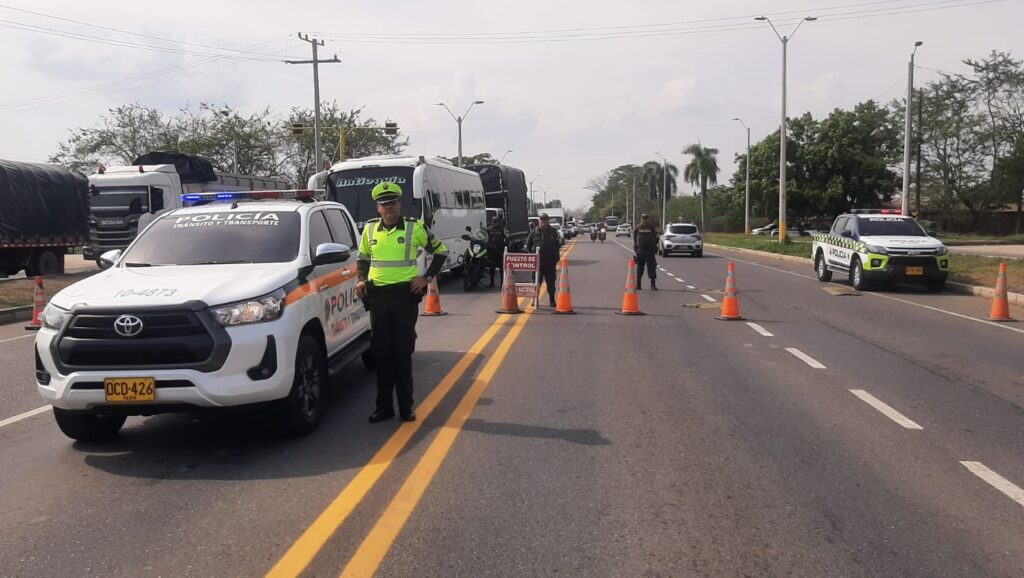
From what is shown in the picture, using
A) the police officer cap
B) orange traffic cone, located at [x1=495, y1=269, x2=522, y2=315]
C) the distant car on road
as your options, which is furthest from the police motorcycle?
the distant car on road

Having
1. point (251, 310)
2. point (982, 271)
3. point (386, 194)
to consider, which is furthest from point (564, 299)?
point (982, 271)

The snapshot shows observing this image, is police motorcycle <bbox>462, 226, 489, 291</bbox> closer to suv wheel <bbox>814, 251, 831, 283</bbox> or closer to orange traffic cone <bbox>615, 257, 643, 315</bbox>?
orange traffic cone <bbox>615, 257, 643, 315</bbox>

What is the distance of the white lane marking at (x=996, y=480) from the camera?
16.8 ft

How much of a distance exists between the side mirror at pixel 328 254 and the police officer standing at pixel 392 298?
0.61ft

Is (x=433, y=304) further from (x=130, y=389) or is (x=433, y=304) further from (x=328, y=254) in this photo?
(x=130, y=389)

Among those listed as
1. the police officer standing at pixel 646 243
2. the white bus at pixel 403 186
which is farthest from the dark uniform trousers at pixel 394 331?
the police officer standing at pixel 646 243

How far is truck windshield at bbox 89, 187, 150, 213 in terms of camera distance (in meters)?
26.6

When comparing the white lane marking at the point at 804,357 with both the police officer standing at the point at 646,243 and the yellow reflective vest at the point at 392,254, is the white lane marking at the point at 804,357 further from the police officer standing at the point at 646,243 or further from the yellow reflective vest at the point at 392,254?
the police officer standing at the point at 646,243

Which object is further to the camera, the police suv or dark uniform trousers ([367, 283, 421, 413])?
the police suv

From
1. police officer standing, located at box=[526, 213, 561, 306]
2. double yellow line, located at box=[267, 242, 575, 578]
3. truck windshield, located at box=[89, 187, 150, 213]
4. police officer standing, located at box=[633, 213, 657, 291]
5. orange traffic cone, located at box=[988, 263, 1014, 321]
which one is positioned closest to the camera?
double yellow line, located at box=[267, 242, 575, 578]

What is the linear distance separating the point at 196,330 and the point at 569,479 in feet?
8.64

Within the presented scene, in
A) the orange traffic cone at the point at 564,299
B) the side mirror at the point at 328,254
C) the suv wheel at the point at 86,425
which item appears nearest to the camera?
the suv wheel at the point at 86,425

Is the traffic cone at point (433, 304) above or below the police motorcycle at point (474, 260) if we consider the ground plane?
below

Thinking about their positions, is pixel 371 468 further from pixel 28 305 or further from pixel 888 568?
pixel 28 305
